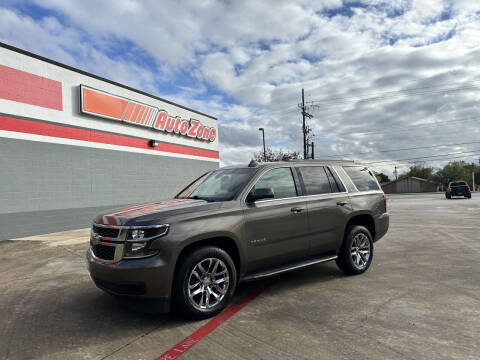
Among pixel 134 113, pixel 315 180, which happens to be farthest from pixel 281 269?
pixel 134 113

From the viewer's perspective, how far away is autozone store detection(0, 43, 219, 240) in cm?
1080

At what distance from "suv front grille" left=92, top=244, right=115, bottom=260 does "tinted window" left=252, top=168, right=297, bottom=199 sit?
1.91 meters

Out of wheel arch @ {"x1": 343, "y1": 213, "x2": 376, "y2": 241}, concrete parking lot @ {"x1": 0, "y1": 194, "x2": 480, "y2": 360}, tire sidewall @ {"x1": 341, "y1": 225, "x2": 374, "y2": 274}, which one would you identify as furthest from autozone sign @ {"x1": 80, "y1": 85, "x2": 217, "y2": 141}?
tire sidewall @ {"x1": 341, "y1": 225, "x2": 374, "y2": 274}

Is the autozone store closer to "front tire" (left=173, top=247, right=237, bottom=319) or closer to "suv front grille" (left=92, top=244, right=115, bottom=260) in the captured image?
"suv front grille" (left=92, top=244, right=115, bottom=260)

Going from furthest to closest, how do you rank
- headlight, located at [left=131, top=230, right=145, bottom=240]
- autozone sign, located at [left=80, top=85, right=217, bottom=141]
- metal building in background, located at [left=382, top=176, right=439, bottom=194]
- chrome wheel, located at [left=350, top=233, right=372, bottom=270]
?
1. metal building in background, located at [left=382, top=176, right=439, bottom=194]
2. autozone sign, located at [left=80, top=85, right=217, bottom=141]
3. chrome wheel, located at [left=350, top=233, right=372, bottom=270]
4. headlight, located at [left=131, top=230, right=145, bottom=240]

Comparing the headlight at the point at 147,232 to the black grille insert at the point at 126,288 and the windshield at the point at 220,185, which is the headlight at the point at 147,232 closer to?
the black grille insert at the point at 126,288

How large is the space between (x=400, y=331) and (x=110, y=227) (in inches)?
125

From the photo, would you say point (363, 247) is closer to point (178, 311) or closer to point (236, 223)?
point (236, 223)

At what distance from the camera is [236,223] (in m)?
4.10

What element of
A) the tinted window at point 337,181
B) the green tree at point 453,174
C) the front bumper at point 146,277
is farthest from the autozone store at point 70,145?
the green tree at point 453,174

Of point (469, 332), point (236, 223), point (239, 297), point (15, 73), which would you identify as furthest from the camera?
point (15, 73)

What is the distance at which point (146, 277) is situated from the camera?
346cm

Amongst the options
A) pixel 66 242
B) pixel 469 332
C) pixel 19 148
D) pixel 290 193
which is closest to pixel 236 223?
pixel 290 193

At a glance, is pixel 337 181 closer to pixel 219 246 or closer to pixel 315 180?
pixel 315 180
